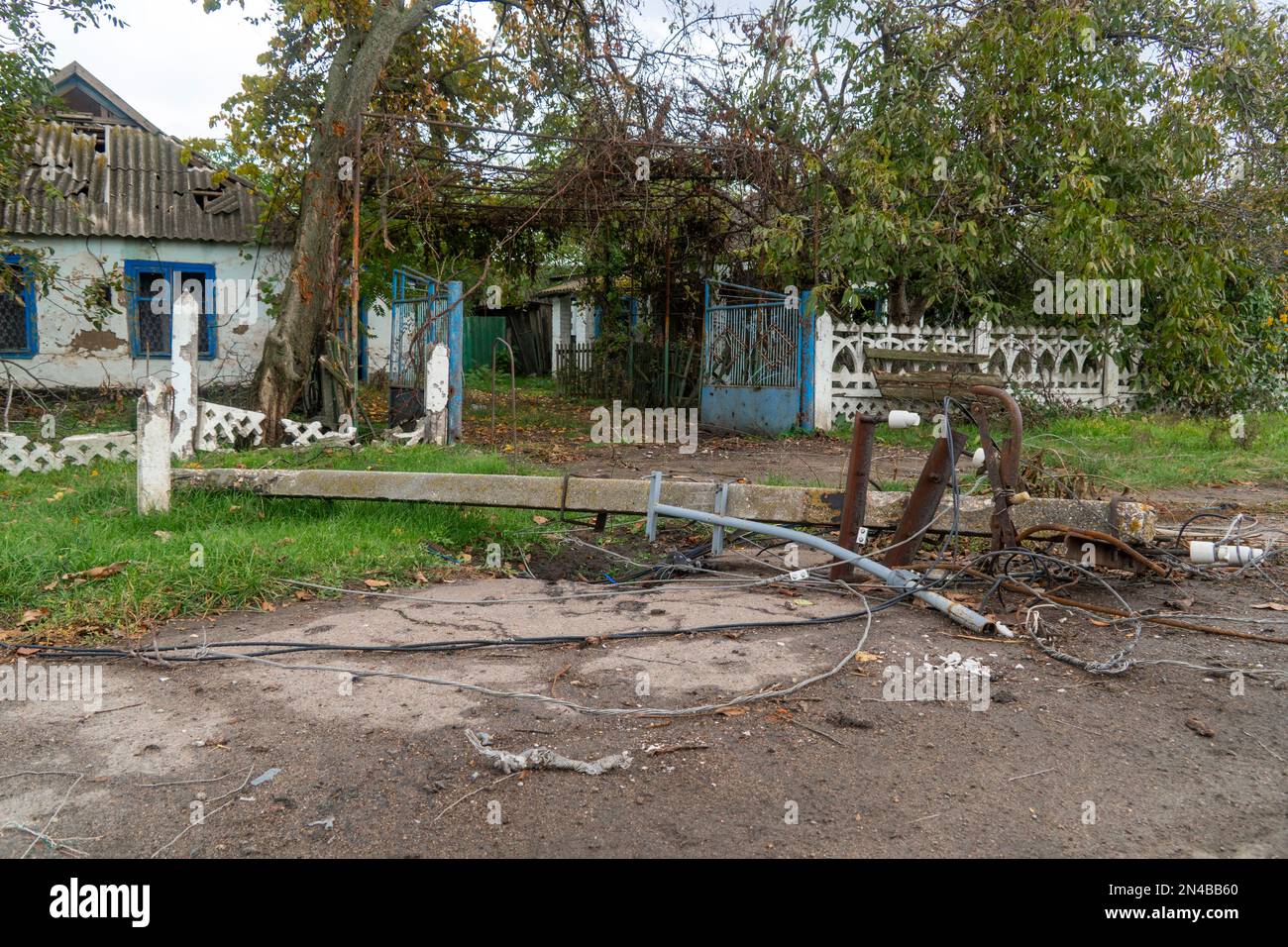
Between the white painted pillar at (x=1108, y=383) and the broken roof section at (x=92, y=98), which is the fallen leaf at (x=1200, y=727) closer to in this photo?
the white painted pillar at (x=1108, y=383)

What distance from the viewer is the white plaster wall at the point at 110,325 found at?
1719 centimetres

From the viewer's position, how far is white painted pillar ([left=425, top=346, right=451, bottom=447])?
11719 mm

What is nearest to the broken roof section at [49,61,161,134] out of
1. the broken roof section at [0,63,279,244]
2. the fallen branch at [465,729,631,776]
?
the broken roof section at [0,63,279,244]

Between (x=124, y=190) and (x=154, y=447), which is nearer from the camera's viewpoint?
(x=154, y=447)

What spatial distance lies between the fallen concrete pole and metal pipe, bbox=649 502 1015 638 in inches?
7.0

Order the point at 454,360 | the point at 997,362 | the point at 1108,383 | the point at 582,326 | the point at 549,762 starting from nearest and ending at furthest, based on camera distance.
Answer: the point at 549,762 < the point at 454,360 < the point at 997,362 < the point at 1108,383 < the point at 582,326

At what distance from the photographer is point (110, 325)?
57.5 feet

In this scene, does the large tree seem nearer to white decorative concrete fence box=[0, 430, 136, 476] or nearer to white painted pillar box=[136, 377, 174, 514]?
white decorative concrete fence box=[0, 430, 136, 476]

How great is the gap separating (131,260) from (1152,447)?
16616 millimetres

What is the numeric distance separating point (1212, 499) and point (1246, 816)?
6.14m

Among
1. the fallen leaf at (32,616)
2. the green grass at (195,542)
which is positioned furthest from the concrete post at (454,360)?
the fallen leaf at (32,616)

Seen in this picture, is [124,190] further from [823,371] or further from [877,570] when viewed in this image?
[877,570]

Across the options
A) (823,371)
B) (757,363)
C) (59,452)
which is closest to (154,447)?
(59,452)

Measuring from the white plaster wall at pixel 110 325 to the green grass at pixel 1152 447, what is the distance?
11155 mm
